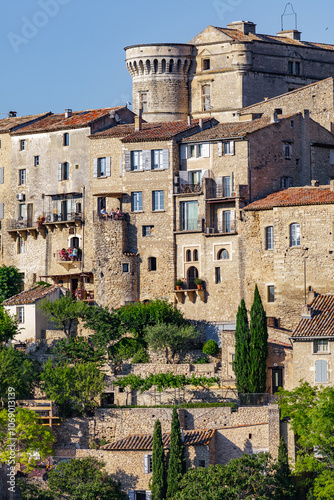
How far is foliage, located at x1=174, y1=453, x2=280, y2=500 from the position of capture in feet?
204

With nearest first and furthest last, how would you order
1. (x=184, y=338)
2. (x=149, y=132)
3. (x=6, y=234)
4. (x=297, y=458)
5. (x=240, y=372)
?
1. (x=297, y=458)
2. (x=240, y=372)
3. (x=184, y=338)
4. (x=149, y=132)
5. (x=6, y=234)

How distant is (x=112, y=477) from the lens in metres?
66.4

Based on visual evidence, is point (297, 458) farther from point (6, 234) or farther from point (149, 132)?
point (6, 234)

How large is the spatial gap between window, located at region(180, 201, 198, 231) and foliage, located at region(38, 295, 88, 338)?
7863mm

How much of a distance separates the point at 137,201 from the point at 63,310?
8.58 metres

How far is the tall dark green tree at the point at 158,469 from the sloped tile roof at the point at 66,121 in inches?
1110

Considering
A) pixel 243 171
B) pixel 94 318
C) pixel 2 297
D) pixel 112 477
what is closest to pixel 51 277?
pixel 2 297

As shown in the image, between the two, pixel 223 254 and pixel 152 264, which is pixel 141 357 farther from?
pixel 223 254

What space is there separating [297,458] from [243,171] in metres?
21.8

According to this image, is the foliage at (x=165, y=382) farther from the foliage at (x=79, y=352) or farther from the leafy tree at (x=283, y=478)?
the leafy tree at (x=283, y=478)

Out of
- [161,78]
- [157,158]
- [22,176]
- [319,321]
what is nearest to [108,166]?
[157,158]

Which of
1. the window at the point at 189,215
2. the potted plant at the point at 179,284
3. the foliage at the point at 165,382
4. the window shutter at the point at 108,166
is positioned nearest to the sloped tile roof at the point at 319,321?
the foliage at the point at 165,382

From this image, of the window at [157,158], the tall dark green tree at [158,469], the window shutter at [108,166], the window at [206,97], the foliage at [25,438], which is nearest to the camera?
the tall dark green tree at [158,469]

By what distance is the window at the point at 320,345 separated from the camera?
67812mm
